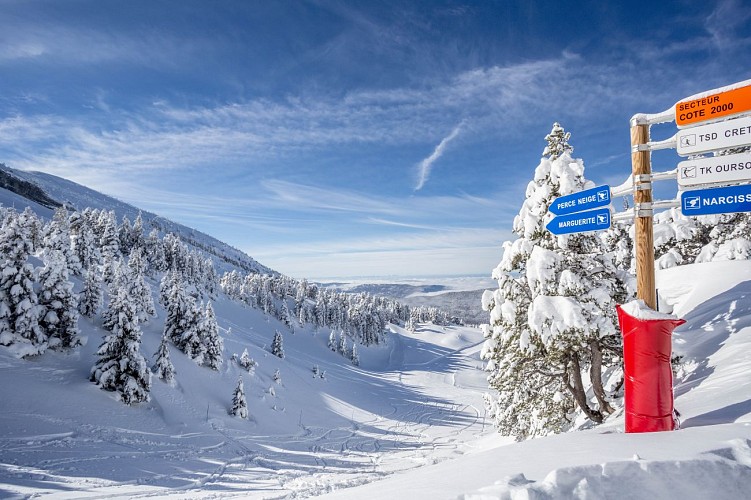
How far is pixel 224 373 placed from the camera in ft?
145

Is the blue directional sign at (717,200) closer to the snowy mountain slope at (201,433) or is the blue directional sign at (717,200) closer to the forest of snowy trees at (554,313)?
the forest of snowy trees at (554,313)

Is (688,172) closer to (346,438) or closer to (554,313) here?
(554,313)

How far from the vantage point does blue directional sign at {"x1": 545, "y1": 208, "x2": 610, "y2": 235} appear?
6.19 m

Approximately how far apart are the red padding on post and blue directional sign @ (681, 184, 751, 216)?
5.29 ft

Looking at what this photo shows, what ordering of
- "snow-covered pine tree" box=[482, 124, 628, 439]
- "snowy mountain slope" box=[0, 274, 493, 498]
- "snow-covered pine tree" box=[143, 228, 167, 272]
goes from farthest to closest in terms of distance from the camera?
"snow-covered pine tree" box=[143, 228, 167, 272], "snowy mountain slope" box=[0, 274, 493, 498], "snow-covered pine tree" box=[482, 124, 628, 439]

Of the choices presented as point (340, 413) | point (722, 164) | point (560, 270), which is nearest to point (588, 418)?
point (560, 270)

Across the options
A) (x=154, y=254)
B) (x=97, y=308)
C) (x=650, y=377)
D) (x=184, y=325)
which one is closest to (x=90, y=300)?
(x=97, y=308)

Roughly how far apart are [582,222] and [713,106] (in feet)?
7.48

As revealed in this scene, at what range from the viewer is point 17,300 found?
28.1 meters

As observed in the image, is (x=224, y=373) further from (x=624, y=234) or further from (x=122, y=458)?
(x=624, y=234)

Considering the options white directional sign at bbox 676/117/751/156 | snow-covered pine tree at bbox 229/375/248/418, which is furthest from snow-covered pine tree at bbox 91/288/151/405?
white directional sign at bbox 676/117/751/156

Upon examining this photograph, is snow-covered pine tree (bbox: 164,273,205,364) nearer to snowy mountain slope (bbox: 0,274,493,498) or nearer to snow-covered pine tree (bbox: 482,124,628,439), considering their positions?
snowy mountain slope (bbox: 0,274,493,498)

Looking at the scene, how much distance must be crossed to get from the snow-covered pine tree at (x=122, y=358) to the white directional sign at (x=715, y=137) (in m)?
32.8

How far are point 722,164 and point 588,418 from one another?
25.7ft
